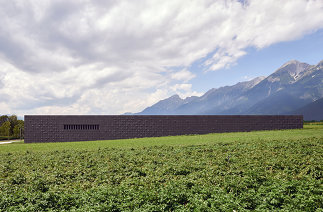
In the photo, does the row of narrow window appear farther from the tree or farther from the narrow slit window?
the tree

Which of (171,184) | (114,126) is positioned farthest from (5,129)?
(171,184)

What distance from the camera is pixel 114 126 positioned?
31.9 m

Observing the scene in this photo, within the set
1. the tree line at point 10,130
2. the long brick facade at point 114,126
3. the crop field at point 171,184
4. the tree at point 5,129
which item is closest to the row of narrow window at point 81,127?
the long brick facade at point 114,126

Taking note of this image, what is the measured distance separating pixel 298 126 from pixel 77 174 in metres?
36.0

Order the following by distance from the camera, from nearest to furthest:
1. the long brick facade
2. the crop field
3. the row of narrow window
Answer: the crop field → the long brick facade → the row of narrow window

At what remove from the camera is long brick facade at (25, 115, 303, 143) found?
31.1 metres

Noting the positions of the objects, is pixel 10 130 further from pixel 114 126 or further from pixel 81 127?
pixel 114 126

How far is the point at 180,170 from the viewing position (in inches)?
387

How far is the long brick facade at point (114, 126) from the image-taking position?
31094 mm

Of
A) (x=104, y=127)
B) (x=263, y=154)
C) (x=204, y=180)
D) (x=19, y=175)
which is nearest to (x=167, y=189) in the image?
(x=204, y=180)

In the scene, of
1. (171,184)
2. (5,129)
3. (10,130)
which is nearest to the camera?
(171,184)

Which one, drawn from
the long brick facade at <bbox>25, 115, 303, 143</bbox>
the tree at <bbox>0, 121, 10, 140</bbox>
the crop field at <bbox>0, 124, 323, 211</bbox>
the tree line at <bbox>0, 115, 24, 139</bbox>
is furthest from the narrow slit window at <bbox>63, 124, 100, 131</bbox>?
the tree at <bbox>0, 121, 10, 140</bbox>


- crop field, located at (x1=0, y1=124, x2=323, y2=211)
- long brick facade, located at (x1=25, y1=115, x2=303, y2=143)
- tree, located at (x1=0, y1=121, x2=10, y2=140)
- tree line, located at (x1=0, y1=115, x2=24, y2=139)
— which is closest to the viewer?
crop field, located at (x1=0, y1=124, x2=323, y2=211)

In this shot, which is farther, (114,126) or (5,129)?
(5,129)
